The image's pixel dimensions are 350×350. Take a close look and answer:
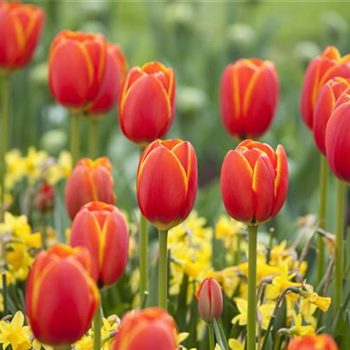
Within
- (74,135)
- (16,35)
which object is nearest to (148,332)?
(74,135)

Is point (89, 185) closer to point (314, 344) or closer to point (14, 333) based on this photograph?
point (14, 333)

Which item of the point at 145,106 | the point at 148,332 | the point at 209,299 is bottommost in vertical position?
the point at 209,299

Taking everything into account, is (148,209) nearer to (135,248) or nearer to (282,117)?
(135,248)

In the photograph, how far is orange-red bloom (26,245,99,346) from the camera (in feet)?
3.46

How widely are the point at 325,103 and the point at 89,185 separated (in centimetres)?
40

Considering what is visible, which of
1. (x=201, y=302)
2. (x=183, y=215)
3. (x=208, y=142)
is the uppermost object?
(x=183, y=215)

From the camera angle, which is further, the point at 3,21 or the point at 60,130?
the point at 60,130

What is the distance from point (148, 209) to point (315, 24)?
5149 mm

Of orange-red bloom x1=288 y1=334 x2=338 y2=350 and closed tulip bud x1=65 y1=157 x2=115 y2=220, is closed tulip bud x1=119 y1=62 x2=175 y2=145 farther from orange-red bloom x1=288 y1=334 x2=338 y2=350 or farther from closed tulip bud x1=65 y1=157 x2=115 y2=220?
orange-red bloom x1=288 y1=334 x2=338 y2=350

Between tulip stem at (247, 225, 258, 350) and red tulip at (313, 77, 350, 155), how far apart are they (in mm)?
348

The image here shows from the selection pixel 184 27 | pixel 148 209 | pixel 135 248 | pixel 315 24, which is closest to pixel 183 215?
pixel 148 209

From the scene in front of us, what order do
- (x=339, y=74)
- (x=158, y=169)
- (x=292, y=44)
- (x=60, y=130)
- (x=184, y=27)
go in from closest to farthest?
(x=158, y=169), (x=339, y=74), (x=60, y=130), (x=184, y=27), (x=292, y=44)

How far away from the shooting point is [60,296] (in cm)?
106

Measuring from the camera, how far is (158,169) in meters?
1.30
